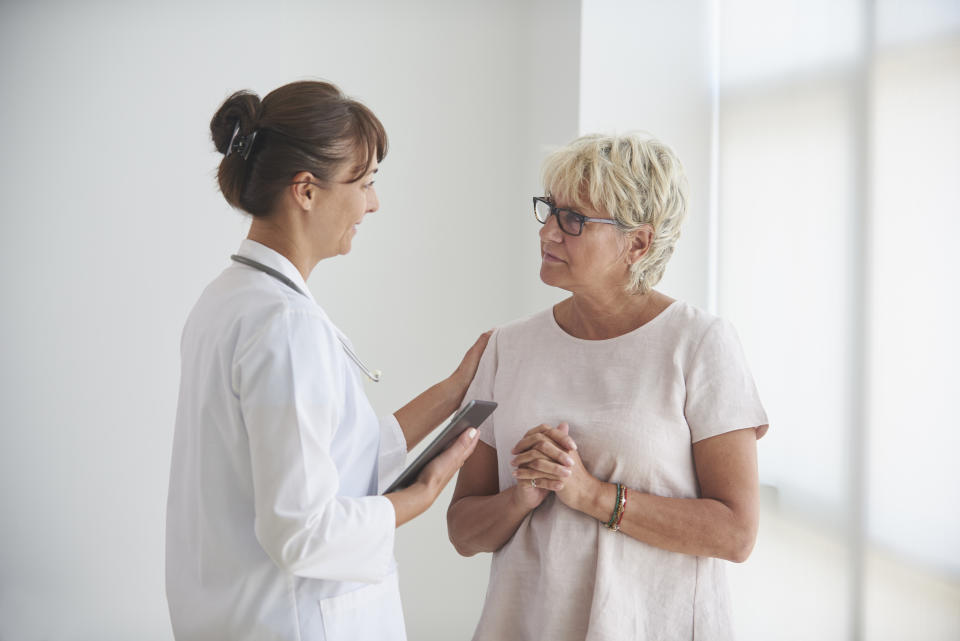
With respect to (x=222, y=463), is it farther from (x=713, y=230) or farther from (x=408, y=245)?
(x=408, y=245)

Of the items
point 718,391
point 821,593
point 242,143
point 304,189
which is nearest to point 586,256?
point 718,391

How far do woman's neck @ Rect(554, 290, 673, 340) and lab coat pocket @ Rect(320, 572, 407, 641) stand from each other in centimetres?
66

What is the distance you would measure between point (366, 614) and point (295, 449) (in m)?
0.37

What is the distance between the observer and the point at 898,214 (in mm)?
1997

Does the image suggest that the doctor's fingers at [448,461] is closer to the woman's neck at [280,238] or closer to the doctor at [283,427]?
the doctor at [283,427]

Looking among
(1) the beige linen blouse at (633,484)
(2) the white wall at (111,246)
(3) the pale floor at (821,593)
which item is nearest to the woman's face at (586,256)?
(1) the beige linen blouse at (633,484)

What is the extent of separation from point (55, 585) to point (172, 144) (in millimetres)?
1841

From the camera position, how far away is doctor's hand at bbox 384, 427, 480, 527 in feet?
4.45

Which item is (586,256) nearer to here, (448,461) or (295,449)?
(448,461)

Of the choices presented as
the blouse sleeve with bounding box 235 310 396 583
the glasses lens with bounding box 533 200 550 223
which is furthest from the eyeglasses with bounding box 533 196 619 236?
the blouse sleeve with bounding box 235 310 396 583

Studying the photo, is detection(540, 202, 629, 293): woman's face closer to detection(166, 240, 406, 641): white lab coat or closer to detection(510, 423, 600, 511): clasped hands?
detection(510, 423, 600, 511): clasped hands

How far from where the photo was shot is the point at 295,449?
1157 mm

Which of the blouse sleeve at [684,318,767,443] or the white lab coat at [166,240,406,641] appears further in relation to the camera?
the blouse sleeve at [684,318,767,443]

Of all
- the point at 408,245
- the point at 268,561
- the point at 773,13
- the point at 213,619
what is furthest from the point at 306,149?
the point at 408,245
